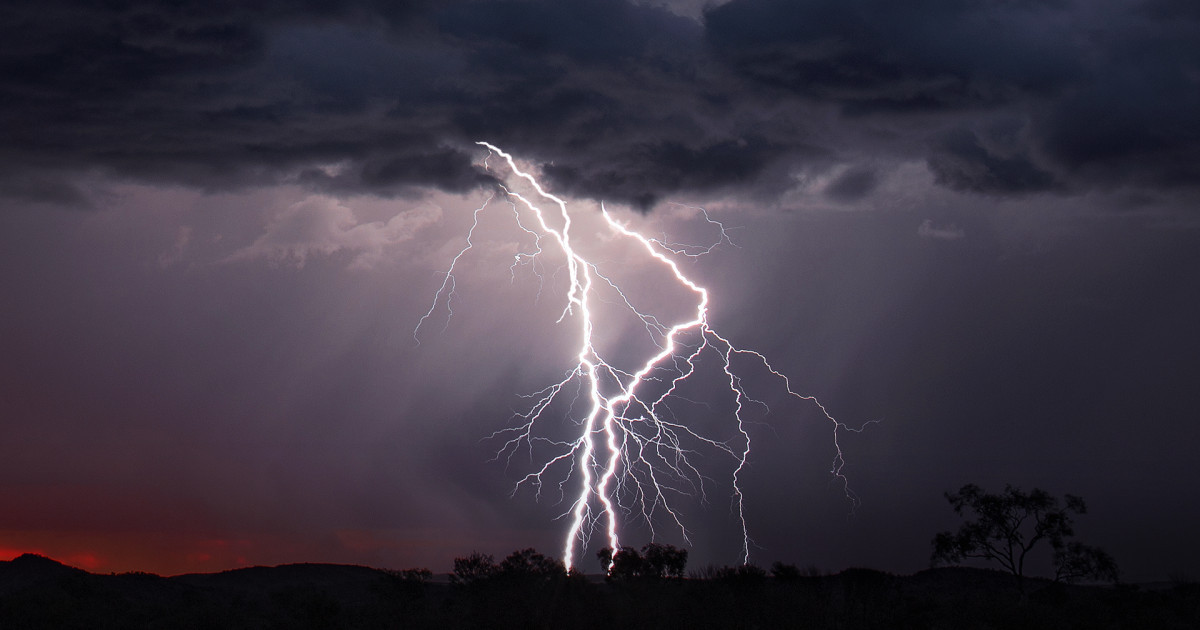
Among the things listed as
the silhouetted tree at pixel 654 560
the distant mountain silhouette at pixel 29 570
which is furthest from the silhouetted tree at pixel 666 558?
the distant mountain silhouette at pixel 29 570

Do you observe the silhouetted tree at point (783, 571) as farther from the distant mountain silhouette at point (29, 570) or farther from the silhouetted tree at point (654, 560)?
the distant mountain silhouette at point (29, 570)

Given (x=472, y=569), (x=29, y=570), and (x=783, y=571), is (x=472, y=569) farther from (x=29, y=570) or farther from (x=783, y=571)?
(x=29, y=570)

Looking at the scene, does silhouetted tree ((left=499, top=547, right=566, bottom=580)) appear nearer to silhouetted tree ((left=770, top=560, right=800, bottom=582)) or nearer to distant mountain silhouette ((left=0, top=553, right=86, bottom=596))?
silhouetted tree ((left=770, top=560, right=800, bottom=582))

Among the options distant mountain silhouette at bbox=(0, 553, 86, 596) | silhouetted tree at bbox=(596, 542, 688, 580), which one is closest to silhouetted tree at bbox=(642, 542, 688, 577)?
silhouetted tree at bbox=(596, 542, 688, 580)

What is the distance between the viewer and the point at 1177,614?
27.9m

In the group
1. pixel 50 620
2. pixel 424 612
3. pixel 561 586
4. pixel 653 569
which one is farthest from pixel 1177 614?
pixel 50 620

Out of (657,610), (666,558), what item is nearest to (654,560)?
(666,558)

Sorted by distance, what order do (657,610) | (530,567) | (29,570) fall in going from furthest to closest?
1. (29,570)
2. (530,567)
3. (657,610)

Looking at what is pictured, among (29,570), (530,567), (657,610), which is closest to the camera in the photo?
(657,610)

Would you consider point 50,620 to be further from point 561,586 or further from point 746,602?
point 746,602

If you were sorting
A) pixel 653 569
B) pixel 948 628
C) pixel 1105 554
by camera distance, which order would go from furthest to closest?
pixel 653 569, pixel 1105 554, pixel 948 628

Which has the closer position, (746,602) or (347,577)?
(746,602)

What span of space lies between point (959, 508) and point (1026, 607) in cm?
1949

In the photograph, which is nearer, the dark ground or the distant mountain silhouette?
the dark ground
